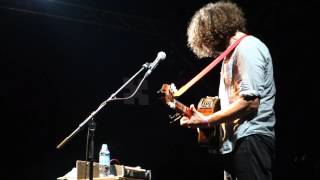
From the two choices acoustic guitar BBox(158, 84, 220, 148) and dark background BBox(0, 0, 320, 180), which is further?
dark background BBox(0, 0, 320, 180)

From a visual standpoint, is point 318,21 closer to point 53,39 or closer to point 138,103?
point 138,103

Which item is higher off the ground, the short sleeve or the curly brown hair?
the curly brown hair

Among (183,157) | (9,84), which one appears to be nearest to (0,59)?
(9,84)

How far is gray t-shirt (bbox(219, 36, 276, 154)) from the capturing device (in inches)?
91.2

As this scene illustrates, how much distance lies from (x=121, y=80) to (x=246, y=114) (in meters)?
4.76

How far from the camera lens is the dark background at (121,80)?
20.1 ft

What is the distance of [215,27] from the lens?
103 inches

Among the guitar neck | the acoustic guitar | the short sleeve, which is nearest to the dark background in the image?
the acoustic guitar

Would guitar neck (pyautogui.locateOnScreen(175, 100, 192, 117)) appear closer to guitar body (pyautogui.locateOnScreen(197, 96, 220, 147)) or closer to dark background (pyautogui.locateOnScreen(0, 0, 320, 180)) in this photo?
guitar body (pyautogui.locateOnScreen(197, 96, 220, 147))

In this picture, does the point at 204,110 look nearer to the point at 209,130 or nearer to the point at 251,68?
the point at 209,130

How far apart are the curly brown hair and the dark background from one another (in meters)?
3.77

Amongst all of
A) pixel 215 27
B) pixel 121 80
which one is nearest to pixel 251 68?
pixel 215 27

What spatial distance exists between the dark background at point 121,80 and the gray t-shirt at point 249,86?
416 centimetres

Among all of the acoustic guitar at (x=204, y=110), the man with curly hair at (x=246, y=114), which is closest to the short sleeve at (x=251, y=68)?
the man with curly hair at (x=246, y=114)
